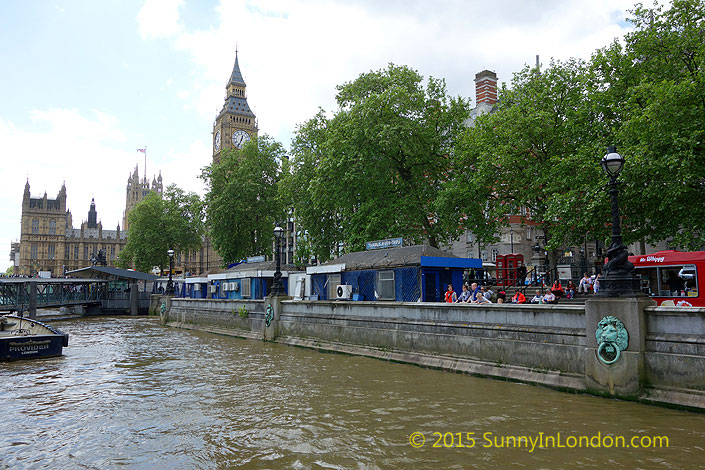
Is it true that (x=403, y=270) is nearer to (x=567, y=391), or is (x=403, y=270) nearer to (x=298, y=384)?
(x=298, y=384)

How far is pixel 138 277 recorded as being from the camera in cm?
6100

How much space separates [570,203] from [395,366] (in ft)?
39.6

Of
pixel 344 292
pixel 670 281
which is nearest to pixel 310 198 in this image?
pixel 344 292

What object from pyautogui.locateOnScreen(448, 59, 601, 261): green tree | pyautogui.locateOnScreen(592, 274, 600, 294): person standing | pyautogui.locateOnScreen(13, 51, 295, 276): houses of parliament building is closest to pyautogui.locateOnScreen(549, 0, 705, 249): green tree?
pyautogui.locateOnScreen(448, 59, 601, 261): green tree

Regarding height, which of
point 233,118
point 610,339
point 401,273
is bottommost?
point 610,339

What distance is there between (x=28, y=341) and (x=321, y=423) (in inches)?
652

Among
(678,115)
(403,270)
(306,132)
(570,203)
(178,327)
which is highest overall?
(306,132)

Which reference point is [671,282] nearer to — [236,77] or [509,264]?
[509,264]

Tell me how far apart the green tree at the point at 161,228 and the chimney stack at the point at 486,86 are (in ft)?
128

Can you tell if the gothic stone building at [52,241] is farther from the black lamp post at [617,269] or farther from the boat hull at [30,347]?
the black lamp post at [617,269]

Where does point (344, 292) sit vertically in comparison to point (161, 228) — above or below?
below

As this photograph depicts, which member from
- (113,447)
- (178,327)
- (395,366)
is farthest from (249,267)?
(113,447)

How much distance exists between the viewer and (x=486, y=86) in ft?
161

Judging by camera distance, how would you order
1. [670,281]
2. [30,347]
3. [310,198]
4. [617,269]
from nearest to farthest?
[617,269] → [670,281] → [30,347] → [310,198]
